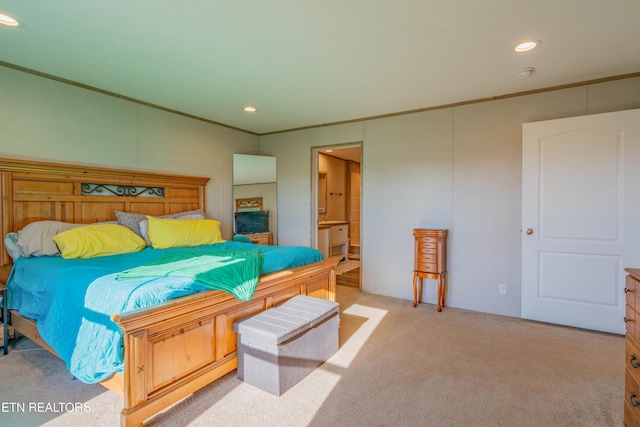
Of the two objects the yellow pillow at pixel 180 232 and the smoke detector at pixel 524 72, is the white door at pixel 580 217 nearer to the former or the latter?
the smoke detector at pixel 524 72

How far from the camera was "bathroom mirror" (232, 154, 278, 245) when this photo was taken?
4.82 meters

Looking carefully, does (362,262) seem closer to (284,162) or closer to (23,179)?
(284,162)

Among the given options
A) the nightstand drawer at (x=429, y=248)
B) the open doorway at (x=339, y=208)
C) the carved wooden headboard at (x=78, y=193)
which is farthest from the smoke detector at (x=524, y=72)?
the carved wooden headboard at (x=78, y=193)

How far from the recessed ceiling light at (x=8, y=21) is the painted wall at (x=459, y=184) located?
3310 mm

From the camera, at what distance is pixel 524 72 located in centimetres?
280

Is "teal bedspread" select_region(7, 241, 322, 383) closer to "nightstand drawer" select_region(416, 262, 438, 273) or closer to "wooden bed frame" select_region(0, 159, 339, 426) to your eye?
"wooden bed frame" select_region(0, 159, 339, 426)

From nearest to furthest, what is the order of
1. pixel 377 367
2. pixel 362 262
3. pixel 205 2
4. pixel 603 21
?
pixel 205 2, pixel 603 21, pixel 377 367, pixel 362 262

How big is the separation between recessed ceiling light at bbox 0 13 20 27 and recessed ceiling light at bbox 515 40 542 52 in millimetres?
3524

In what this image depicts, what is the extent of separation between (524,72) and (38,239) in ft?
14.7

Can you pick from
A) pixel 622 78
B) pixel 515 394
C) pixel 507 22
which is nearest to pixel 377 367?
pixel 515 394

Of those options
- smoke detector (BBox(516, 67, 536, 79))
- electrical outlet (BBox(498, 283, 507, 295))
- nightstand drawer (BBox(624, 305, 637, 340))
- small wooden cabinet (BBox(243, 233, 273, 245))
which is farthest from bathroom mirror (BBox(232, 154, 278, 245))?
nightstand drawer (BBox(624, 305, 637, 340))

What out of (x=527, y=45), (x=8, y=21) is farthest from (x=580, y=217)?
(x=8, y=21)

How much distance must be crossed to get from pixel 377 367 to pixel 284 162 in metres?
3.50

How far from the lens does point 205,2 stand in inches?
73.6
